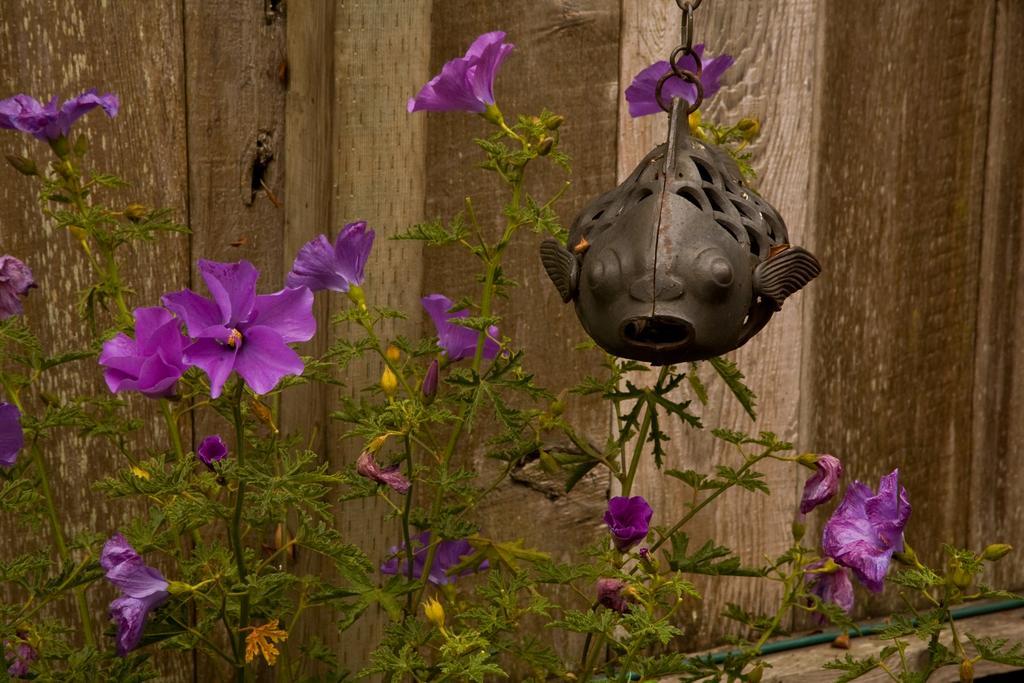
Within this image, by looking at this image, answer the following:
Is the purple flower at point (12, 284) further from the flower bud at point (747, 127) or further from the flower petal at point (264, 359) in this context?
the flower bud at point (747, 127)

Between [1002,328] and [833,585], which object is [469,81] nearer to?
[833,585]

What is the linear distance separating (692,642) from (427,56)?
96 cm

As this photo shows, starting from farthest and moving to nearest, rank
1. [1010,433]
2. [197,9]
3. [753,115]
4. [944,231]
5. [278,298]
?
[1010,433] < [944,231] < [753,115] < [197,9] < [278,298]

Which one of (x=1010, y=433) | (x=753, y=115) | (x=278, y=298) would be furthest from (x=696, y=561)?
(x=1010, y=433)

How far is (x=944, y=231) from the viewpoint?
7.54 ft

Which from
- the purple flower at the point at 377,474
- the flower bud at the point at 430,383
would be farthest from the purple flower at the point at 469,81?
the purple flower at the point at 377,474

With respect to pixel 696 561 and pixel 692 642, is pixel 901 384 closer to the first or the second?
pixel 692 642

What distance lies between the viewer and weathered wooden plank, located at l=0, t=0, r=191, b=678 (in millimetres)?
1775

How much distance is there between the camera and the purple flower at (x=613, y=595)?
4.78ft

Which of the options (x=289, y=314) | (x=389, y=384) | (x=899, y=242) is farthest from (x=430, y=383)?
(x=899, y=242)

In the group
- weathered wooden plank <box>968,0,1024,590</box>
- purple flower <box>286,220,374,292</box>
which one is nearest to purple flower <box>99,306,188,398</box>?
purple flower <box>286,220,374,292</box>

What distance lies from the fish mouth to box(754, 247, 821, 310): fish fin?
9 cm

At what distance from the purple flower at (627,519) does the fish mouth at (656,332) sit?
0.85 feet

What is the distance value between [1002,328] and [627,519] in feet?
3.88
